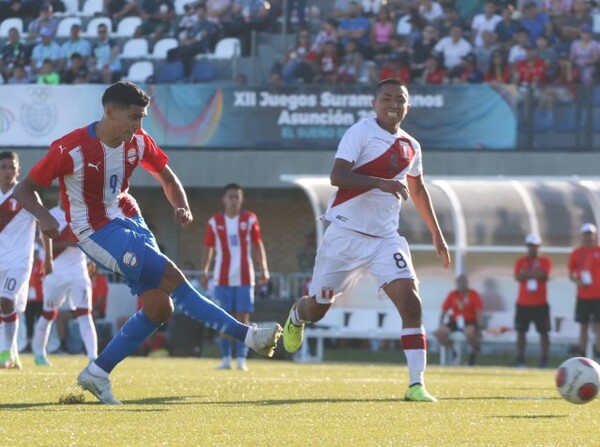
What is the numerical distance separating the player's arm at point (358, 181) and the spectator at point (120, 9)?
2082 centimetres

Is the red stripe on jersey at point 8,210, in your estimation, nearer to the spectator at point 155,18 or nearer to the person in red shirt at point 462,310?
the person in red shirt at point 462,310

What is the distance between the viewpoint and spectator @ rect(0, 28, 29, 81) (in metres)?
28.0

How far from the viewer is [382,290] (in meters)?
10.1

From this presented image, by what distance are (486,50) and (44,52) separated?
8.99 meters

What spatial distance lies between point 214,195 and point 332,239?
1914 centimetres

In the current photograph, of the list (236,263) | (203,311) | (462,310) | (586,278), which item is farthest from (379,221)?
(462,310)

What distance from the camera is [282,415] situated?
8312mm

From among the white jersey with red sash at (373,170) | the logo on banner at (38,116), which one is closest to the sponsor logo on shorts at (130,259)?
the white jersey with red sash at (373,170)

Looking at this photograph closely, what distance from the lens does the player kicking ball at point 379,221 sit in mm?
9891

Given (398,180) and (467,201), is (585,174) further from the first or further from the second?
(398,180)

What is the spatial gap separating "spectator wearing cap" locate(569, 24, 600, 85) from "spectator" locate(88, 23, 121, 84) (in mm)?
8704

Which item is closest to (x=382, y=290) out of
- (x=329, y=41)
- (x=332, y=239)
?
(x=332, y=239)

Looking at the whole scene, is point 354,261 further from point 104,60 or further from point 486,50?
point 104,60

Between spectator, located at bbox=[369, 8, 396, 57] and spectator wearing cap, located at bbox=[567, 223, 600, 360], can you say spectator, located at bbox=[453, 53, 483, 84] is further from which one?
spectator wearing cap, located at bbox=[567, 223, 600, 360]
